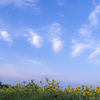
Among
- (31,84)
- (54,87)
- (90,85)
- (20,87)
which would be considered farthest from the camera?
(20,87)

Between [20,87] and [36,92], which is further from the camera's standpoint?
[20,87]

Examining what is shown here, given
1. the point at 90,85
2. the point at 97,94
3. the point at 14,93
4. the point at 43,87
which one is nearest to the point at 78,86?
the point at 90,85

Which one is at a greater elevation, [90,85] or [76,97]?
[90,85]

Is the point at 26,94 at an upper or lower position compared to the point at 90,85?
lower

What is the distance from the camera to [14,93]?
6.95 m

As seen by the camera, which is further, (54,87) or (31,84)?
(31,84)

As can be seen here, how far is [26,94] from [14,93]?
65 centimetres

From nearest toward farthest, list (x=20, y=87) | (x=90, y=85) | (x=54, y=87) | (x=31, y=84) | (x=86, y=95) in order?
(x=86, y=95)
(x=54, y=87)
(x=90, y=85)
(x=31, y=84)
(x=20, y=87)

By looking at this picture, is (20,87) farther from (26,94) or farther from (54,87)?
(54,87)

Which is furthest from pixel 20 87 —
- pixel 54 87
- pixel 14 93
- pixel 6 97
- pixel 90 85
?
pixel 90 85

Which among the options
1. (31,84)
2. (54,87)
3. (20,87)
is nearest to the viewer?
(54,87)

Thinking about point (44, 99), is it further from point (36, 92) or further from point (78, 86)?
point (78, 86)

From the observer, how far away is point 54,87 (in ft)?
20.4

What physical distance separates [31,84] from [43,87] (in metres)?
0.81
